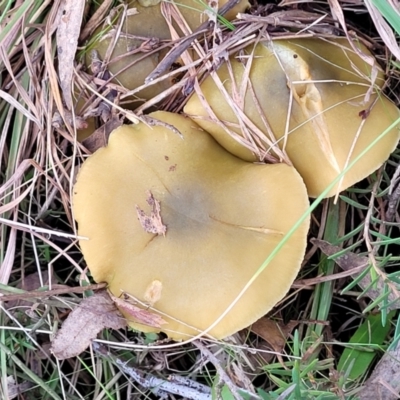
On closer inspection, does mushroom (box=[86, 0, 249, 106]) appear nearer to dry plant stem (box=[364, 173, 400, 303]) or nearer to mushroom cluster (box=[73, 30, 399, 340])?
mushroom cluster (box=[73, 30, 399, 340])

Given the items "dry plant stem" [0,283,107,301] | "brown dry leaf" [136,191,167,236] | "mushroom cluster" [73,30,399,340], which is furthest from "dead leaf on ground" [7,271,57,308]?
"brown dry leaf" [136,191,167,236]

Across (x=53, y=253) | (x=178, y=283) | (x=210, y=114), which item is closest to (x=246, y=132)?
(x=210, y=114)

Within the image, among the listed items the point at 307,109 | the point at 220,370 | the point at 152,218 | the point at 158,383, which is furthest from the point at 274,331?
the point at 307,109

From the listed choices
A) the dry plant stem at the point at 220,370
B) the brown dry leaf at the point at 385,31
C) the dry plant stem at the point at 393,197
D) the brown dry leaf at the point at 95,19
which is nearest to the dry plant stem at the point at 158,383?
the dry plant stem at the point at 220,370

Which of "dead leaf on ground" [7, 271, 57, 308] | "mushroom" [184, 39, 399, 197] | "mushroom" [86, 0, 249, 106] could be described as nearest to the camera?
"mushroom" [184, 39, 399, 197]

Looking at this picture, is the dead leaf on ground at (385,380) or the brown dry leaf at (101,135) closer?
the dead leaf on ground at (385,380)

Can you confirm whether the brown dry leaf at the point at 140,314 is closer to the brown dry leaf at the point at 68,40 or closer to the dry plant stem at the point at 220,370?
the dry plant stem at the point at 220,370

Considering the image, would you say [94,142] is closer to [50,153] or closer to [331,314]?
[50,153]
